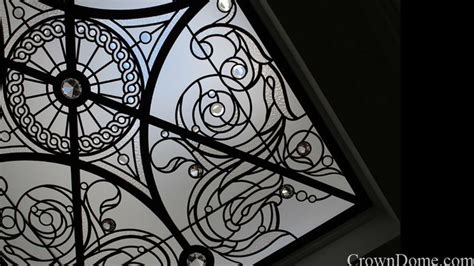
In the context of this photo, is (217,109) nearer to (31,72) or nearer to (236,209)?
(236,209)

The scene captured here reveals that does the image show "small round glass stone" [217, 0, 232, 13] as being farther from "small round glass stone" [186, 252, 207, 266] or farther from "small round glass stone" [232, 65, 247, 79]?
"small round glass stone" [186, 252, 207, 266]

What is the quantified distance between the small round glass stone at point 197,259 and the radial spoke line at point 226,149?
26.4 inches

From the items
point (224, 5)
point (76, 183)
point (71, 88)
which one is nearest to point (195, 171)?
point (76, 183)

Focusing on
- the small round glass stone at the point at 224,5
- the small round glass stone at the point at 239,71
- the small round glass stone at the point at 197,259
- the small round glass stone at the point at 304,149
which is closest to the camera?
the small round glass stone at the point at 224,5

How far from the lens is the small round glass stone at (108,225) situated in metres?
3.48

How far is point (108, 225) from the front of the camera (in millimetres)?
3490

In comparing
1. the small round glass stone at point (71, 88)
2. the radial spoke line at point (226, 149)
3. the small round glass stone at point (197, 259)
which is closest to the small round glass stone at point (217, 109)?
the radial spoke line at point (226, 149)

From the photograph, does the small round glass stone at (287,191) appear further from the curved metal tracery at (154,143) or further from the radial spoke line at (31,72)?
the radial spoke line at (31,72)

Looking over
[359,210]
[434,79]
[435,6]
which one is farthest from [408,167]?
[359,210]

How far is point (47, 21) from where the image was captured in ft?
10.5

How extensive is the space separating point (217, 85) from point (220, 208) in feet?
2.47

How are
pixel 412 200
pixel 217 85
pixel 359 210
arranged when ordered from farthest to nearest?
pixel 359 210, pixel 217 85, pixel 412 200

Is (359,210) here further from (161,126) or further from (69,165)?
(69,165)

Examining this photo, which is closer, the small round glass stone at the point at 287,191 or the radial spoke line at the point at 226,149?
the radial spoke line at the point at 226,149
